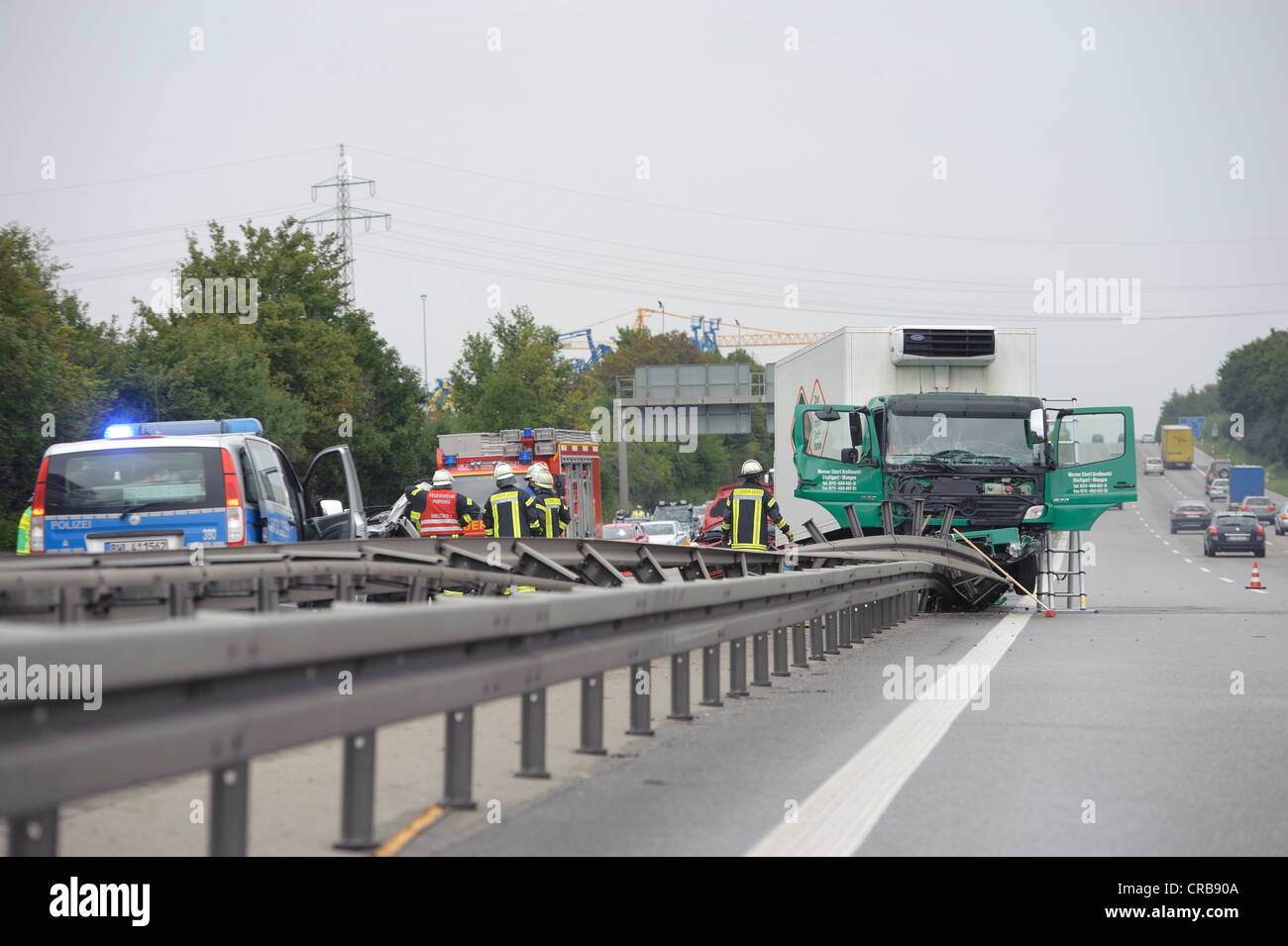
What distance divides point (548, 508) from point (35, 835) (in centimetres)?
1113

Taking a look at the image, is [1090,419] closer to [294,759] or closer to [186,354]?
[294,759]

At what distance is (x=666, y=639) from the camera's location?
25.1ft

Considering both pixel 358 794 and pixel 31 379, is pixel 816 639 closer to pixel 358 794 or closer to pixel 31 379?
pixel 358 794

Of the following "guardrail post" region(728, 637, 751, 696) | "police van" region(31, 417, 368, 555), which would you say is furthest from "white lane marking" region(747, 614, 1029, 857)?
"police van" region(31, 417, 368, 555)

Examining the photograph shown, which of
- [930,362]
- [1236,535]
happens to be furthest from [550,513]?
[1236,535]

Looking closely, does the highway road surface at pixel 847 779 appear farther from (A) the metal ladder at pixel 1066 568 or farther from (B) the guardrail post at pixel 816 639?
(A) the metal ladder at pixel 1066 568

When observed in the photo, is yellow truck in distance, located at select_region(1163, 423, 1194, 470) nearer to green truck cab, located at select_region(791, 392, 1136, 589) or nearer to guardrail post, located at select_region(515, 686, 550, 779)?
green truck cab, located at select_region(791, 392, 1136, 589)

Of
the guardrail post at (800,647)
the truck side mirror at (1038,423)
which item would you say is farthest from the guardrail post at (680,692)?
the truck side mirror at (1038,423)

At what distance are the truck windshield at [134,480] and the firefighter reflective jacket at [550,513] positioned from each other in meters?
3.14

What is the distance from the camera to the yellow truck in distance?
130 meters

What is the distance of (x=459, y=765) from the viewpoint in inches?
225

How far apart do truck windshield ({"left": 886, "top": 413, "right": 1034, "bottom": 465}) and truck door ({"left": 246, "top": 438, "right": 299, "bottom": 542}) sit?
30.3 ft

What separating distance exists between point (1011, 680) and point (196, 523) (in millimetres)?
6250
